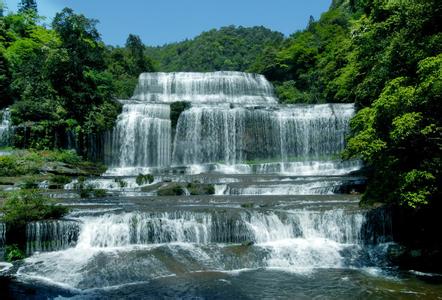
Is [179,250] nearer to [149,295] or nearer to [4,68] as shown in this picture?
[149,295]

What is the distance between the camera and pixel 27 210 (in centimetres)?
1291

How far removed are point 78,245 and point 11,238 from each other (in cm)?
183

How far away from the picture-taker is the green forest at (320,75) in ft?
36.6

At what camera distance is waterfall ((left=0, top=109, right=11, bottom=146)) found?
88.7ft

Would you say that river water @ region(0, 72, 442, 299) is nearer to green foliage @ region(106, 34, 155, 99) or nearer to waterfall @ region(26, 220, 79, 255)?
waterfall @ region(26, 220, 79, 255)

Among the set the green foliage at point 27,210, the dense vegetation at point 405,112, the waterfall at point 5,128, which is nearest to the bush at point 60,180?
the green foliage at point 27,210

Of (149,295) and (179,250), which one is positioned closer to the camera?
(149,295)

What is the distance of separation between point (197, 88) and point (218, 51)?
36.6 metres

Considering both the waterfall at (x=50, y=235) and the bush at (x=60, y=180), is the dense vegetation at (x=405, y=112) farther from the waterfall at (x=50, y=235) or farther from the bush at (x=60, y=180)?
the bush at (x=60, y=180)

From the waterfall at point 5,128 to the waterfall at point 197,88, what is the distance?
1270 cm

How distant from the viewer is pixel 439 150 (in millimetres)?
11250


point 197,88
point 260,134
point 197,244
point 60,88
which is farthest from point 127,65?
point 197,244

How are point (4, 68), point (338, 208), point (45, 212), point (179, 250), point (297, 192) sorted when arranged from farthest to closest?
point (4, 68)
point (297, 192)
point (338, 208)
point (45, 212)
point (179, 250)

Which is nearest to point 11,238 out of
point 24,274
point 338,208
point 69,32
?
point 24,274
